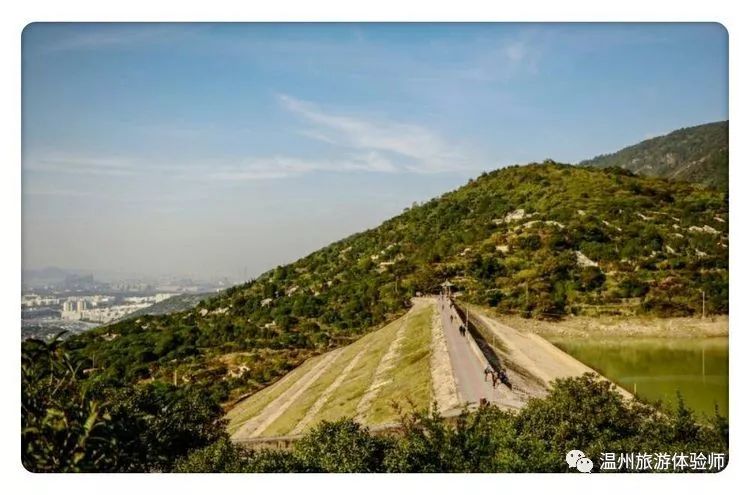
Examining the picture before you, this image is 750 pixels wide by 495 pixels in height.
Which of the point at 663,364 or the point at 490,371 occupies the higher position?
the point at 490,371

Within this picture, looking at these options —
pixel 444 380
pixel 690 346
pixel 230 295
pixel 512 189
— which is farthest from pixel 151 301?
pixel 512 189

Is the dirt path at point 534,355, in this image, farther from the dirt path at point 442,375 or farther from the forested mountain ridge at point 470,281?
the dirt path at point 442,375

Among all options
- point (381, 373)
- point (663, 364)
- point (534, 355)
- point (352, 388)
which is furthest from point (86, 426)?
point (663, 364)

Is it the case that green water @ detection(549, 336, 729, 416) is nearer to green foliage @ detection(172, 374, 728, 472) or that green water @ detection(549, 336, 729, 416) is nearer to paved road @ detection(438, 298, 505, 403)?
green foliage @ detection(172, 374, 728, 472)

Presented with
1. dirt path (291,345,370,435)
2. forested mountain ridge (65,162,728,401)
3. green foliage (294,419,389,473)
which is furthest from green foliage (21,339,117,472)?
forested mountain ridge (65,162,728,401)

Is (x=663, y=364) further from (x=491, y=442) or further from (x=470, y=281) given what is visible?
(x=491, y=442)

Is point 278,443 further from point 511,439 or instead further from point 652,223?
point 652,223
